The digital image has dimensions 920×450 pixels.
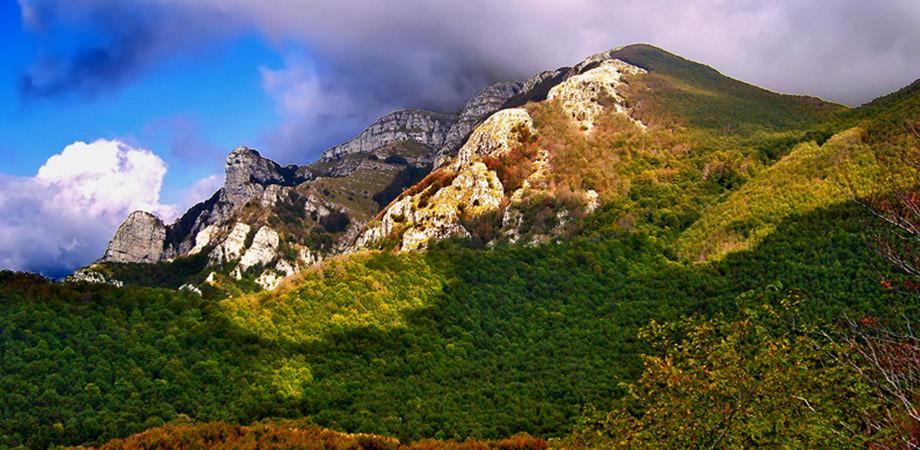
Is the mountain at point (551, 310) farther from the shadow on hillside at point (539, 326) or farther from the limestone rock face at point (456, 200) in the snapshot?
the limestone rock face at point (456, 200)

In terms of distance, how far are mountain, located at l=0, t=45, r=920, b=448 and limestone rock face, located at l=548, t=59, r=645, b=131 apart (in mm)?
1109

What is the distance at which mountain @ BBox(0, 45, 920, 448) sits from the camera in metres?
21.1

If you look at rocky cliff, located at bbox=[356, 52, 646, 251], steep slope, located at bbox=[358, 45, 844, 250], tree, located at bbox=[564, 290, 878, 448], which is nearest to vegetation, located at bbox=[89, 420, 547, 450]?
tree, located at bbox=[564, 290, 878, 448]

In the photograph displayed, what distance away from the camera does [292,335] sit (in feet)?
216

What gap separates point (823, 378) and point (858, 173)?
74.5m

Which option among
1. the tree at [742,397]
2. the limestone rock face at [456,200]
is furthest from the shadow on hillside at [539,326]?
the tree at [742,397]

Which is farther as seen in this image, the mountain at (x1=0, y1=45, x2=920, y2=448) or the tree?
the mountain at (x1=0, y1=45, x2=920, y2=448)

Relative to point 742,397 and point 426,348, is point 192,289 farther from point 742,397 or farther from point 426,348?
point 742,397

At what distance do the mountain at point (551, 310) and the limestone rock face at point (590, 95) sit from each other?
1.11 m

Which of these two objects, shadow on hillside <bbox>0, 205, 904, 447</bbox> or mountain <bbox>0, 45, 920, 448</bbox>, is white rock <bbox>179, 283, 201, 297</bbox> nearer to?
mountain <bbox>0, 45, 920, 448</bbox>

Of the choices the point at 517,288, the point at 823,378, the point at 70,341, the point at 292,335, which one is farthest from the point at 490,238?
the point at 823,378

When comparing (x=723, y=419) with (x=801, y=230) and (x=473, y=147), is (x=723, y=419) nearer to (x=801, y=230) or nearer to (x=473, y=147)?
(x=801, y=230)

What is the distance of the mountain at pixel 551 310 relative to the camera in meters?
21.1

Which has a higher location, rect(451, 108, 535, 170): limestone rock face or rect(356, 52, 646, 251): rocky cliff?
rect(451, 108, 535, 170): limestone rock face
